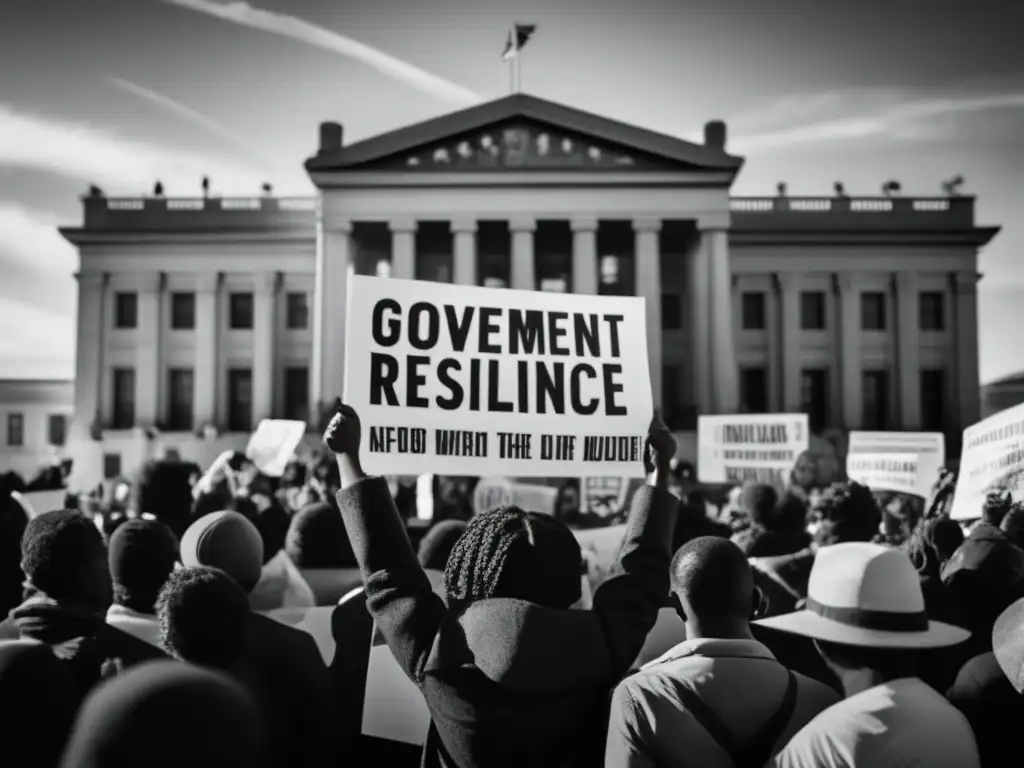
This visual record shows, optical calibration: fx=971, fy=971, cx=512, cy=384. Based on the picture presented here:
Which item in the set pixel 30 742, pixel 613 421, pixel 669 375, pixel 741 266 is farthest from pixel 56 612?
pixel 741 266

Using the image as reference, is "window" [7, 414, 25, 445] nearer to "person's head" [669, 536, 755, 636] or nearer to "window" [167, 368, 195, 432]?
"window" [167, 368, 195, 432]

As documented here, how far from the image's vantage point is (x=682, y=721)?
2.39 m

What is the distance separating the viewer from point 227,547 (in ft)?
12.1

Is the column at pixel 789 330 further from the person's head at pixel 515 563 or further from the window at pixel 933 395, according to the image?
the person's head at pixel 515 563

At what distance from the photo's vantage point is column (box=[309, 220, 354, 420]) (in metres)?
37.5

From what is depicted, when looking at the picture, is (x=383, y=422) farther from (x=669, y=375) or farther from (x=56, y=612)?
(x=669, y=375)

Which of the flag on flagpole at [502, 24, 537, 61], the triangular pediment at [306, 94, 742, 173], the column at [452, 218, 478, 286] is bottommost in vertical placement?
the column at [452, 218, 478, 286]

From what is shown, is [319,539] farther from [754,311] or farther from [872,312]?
[872,312]

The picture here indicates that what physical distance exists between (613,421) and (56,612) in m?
2.86

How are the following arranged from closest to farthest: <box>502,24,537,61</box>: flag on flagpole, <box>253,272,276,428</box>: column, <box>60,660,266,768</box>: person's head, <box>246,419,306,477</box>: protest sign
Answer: <box>60,660,266,768</box>: person's head
<box>246,419,306,477</box>: protest sign
<box>502,24,537,61</box>: flag on flagpole
<box>253,272,276,428</box>: column

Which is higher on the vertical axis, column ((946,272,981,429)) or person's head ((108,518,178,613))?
column ((946,272,981,429))

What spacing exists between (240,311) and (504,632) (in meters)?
46.6

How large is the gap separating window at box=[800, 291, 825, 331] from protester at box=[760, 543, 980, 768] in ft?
152

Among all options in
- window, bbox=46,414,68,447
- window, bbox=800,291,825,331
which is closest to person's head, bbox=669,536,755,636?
Result: window, bbox=800,291,825,331
